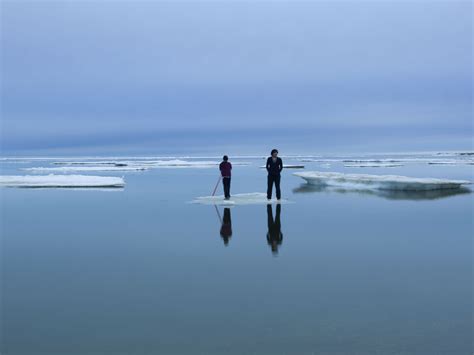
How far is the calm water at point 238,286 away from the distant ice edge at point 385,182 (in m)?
7.30

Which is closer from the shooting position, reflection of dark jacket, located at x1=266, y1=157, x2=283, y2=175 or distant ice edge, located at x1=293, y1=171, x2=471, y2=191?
reflection of dark jacket, located at x1=266, y1=157, x2=283, y2=175

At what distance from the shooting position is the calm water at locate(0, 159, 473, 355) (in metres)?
3.83

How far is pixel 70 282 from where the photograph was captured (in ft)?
18.0

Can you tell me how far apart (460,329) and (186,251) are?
4199 mm

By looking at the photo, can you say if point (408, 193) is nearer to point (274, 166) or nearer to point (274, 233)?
point (274, 166)

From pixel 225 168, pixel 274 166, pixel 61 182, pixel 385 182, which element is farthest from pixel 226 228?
pixel 61 182

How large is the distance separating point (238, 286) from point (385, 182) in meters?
14.4

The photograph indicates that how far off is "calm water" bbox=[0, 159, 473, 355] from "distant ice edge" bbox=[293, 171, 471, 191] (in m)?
7.30

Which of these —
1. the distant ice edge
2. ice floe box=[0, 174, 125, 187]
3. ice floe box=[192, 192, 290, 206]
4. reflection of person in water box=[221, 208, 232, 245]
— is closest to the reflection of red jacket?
ice floe box=[192, 192, 290, 206]

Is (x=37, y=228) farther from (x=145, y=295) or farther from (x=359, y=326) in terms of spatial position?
(x=359, y=326)

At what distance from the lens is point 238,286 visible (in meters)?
5.26

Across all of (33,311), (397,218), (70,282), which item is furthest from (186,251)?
(397,218)

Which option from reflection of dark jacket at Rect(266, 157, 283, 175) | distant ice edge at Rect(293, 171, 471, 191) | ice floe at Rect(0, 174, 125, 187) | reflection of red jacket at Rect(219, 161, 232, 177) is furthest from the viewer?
ice floe at Rect(0, 174, 125, 187)

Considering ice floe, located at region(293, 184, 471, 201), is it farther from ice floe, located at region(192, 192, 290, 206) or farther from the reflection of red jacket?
the reflection of red jacket
